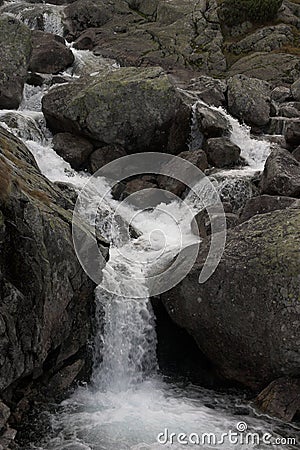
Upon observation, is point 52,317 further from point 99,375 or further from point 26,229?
point 99,375

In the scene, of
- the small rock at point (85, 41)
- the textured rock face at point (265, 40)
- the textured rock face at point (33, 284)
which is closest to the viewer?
the textured rock face at point (33, 284)

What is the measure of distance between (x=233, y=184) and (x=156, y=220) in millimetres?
4252

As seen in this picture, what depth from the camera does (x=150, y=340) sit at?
15680 mm

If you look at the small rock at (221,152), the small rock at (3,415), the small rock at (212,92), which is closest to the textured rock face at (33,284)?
the small rock at (3,415)

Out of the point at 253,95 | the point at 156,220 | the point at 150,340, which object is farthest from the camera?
the point at 253,95

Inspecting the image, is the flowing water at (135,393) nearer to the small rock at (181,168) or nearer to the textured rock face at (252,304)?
the textured rock face at (252,304)

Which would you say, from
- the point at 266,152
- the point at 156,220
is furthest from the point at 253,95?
the point at 156,220

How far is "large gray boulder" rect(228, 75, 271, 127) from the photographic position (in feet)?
110

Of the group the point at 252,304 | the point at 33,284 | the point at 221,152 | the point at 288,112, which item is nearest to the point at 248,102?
the point at 288,112

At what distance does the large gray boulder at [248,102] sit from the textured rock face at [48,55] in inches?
627

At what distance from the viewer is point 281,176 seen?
68.7 feet

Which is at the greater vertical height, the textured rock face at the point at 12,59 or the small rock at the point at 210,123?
the textured rock face at the point at 12,59

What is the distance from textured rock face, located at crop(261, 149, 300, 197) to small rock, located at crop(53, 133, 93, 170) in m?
9.69

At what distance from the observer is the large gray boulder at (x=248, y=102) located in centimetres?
3359
